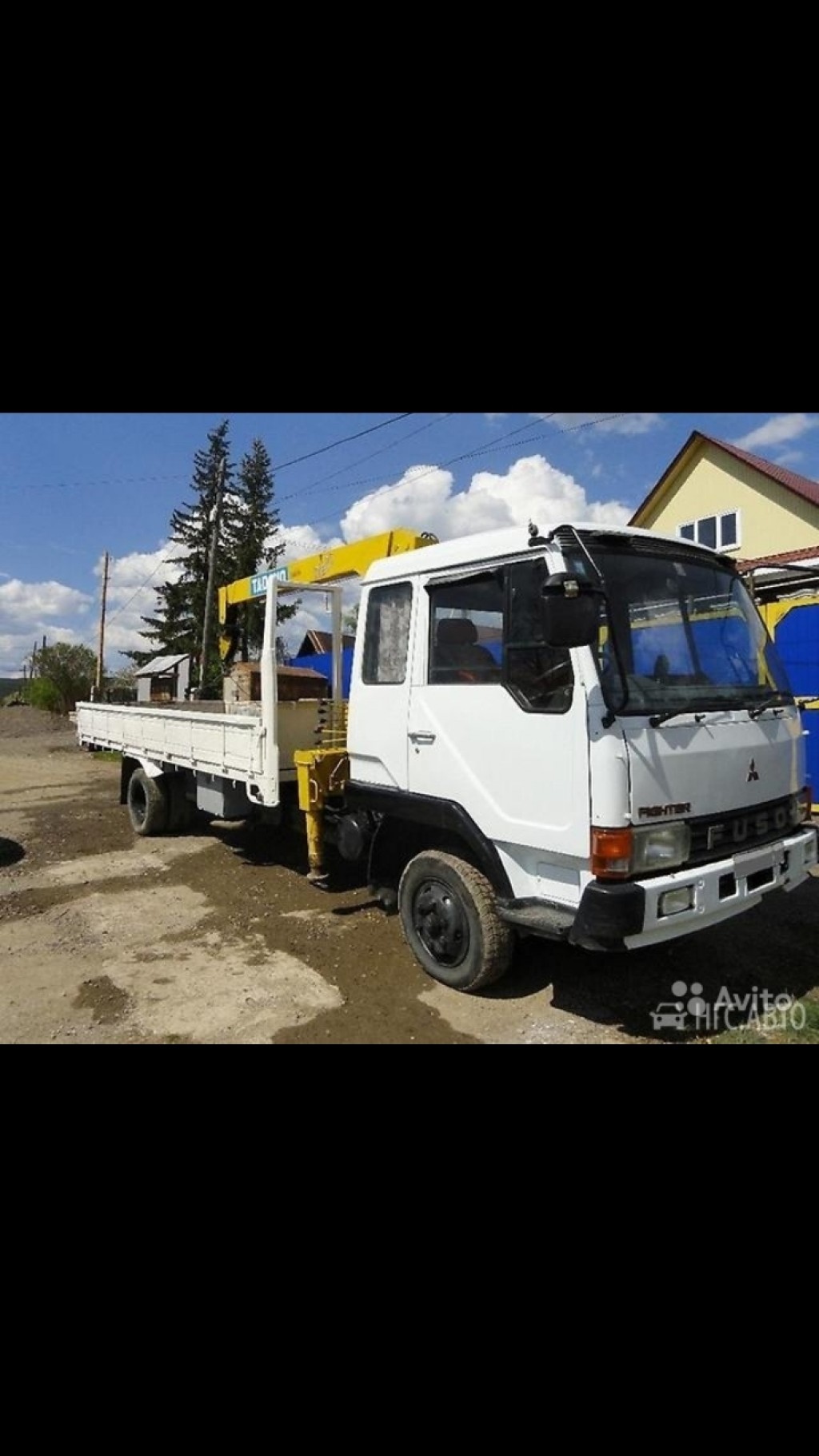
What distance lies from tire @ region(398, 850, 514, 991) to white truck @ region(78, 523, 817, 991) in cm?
1

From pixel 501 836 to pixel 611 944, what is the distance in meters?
0.74

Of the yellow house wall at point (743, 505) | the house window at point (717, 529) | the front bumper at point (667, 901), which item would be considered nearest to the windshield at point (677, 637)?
the front bumper at point (667, 901)

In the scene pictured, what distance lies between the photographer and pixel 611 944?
2.95 meters

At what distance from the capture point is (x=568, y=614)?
2812 mm

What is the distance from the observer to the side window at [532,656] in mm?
3127

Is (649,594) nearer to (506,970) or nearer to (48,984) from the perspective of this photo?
(506,970)

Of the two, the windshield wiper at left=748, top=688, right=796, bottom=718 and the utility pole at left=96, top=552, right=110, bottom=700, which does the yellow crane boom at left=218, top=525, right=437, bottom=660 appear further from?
the utility pole at left=96, top=552, right=110, bottom=700

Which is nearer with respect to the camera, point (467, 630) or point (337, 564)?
point (467, 630)

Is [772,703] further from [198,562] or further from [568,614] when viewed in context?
[198,562]

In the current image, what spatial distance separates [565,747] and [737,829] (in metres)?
1.04

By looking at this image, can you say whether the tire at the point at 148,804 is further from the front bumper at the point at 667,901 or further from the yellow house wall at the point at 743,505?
the yellow house wall at the point at 743,505

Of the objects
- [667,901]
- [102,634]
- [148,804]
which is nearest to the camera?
[667,901]

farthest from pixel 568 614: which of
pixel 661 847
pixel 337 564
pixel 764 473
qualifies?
pixel 764 473

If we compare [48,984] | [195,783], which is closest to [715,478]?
[195,783]
